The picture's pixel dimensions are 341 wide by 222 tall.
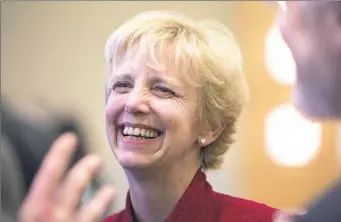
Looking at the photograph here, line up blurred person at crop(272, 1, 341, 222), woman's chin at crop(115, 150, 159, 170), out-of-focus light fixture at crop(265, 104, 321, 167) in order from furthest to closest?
out-of-focus light fixture at crop(265, 104, 321, 167), woman's chin at crop(115, 150, 159, 170), blurred person at crop(272, 1, 341, 222)

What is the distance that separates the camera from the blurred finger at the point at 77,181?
0.44 metres

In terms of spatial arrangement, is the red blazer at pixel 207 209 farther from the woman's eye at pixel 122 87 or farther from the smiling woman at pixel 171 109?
the woman's eye at pixel 122 87

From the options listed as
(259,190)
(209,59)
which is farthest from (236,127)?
(259,190)

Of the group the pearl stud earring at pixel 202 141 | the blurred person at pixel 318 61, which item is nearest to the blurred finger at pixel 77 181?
the blurred person at pixel 318 61

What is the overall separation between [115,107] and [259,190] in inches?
27.2

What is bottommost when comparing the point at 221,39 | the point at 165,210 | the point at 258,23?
the point at 165,210

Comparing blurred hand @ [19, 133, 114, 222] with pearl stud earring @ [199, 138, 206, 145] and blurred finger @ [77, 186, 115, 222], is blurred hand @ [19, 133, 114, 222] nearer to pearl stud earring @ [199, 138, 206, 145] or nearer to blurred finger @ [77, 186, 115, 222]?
blurred finger @ [77, 186, 115, 222]

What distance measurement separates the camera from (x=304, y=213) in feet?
1.33

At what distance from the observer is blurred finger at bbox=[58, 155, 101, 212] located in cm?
44

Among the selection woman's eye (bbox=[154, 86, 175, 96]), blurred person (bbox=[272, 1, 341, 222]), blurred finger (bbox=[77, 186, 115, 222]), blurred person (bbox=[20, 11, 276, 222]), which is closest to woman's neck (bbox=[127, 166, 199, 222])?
blurred person (bbox=[20, 11, 276, 222])

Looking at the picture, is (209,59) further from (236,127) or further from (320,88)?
(320,88)

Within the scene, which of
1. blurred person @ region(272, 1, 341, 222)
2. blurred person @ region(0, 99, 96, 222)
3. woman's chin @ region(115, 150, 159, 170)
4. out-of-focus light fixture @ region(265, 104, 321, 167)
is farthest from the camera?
out-of-focus light fixture @ region(265, 104, 321, 167)

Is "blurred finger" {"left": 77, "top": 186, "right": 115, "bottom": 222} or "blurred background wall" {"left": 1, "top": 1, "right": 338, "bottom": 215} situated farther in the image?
"blurred background wall" {"left": 1, "top": 1, "right": 338, "bottom": 215}

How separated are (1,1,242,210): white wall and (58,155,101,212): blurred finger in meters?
0.85
